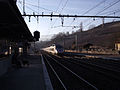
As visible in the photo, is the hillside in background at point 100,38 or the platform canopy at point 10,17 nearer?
the platform canopy at point 10,17

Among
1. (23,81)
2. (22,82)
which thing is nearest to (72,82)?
(23,81)

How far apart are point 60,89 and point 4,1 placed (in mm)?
5205

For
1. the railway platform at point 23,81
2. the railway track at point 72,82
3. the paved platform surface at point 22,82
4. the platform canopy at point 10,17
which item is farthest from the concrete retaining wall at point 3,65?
the railway track at point 72,82

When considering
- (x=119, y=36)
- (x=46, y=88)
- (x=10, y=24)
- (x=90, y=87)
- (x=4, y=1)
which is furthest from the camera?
(x=119, y=36)

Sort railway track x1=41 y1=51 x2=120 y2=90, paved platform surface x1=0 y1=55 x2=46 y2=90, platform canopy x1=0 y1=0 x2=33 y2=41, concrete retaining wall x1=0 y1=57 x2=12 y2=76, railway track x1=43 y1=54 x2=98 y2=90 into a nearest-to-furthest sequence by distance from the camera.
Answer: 1. platform canopy x1=0 y1=0 x2=33 y2=41
2. paved platform surface x1=0 y1=55 x2=46 y2=90
3. railway track x1=43 y1=54 x2=98 y2=90
4. railway track x1=41 y1=51 x2=120 y2=90
5. concrete retaining wall x1=0 y1=57 x2=12 y2=76

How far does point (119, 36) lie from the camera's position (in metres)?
72.1

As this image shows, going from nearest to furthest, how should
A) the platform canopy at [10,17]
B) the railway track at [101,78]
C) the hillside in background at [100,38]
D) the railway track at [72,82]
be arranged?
the platform canopy at [10,17], the railway track at [72,82], the railway track at [101,78], the hillside in background at [100,38]

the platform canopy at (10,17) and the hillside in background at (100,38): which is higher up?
Answer: the hillside in background at (100,38)

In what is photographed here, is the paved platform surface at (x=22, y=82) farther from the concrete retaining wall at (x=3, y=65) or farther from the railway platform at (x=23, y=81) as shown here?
the concrete retaining wall at (x=3, y=65)

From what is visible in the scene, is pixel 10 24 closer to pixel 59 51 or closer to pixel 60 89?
pixel 60 89

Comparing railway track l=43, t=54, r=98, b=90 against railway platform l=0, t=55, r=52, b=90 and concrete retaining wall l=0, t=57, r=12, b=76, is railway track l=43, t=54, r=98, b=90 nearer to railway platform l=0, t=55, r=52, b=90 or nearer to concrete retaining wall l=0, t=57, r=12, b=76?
railway platform l=0, t=55, r=52, b=90

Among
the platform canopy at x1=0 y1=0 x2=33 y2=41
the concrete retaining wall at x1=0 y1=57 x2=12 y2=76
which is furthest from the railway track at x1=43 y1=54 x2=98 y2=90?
the platform canopy at x1=0 y1=0 x2=33 y2=41

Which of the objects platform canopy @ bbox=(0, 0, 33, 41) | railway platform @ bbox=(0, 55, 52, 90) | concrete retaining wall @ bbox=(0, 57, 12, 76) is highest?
platform canopy @ bbox=(0, 0, 33, 41)

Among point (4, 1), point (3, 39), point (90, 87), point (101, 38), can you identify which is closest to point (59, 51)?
point (3, 39)
